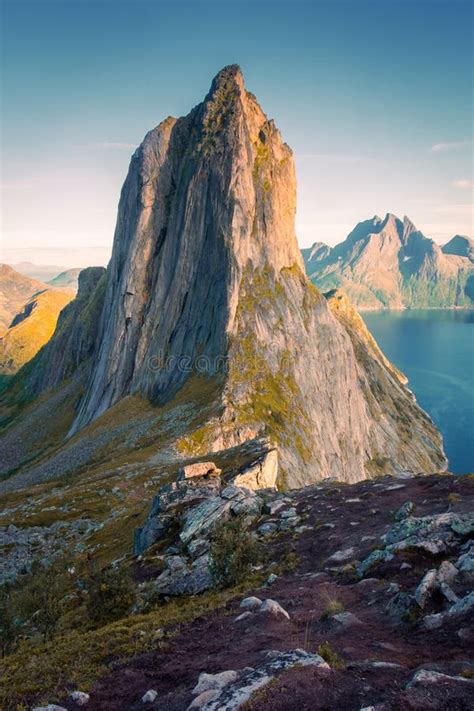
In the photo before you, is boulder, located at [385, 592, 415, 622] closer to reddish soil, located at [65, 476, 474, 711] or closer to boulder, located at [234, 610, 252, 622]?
reddish soil, located at [65, 476, 474, 711]

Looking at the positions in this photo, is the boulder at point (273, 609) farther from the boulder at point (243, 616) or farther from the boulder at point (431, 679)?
the boulder at point (431, 679)

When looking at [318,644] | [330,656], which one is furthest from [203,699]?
[318,644]

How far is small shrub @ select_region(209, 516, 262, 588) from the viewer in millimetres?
26781

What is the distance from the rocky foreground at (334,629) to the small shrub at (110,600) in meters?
2.55

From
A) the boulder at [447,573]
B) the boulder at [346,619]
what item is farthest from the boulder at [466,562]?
the boulder at [346,619]

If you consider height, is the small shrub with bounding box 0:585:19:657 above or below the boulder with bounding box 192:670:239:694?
below

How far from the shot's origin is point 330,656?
1495 cm

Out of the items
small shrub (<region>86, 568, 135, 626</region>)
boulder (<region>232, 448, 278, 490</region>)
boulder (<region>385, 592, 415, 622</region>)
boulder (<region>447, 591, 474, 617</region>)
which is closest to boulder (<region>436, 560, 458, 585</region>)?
boulder (<region>385, 592, 415, 622</region>)

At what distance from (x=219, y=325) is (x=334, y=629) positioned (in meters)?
84.8

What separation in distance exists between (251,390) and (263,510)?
5108 cm

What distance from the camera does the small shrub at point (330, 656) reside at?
47.3 ft

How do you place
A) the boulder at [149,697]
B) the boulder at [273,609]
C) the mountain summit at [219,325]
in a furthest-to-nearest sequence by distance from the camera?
the mountain summit at [219,325] < the boulder at [273,609] < the boulder at [149,697]

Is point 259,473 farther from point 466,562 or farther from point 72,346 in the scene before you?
point 72,346

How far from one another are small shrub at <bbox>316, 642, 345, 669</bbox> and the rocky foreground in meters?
0.04
